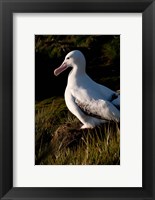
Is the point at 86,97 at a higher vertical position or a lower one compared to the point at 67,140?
higher

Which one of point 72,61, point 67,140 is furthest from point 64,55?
point 67,140

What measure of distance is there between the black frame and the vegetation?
0.07m

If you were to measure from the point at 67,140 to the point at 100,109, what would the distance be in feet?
0.41

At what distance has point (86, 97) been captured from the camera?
192 cm

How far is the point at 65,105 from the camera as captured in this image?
1903 mm

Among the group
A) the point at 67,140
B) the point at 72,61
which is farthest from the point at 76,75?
the point at 67,140

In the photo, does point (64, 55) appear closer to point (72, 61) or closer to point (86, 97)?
point (72, 61)

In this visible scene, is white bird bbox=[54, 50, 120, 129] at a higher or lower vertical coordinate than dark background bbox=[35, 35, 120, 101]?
lower

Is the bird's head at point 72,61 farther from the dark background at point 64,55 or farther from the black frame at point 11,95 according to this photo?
the black frame at point 11,95

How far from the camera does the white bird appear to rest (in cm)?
190

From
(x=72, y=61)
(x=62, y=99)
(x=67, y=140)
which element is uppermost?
(x=72, y=61)

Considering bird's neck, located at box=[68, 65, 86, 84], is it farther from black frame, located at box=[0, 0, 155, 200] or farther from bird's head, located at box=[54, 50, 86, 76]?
black frame, located at box=[0, 0, 155, 200]

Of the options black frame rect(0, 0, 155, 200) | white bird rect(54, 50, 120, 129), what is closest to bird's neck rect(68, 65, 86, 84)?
white bird rect(54, 50, 120, 129)

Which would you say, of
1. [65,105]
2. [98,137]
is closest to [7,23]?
[65,105]
